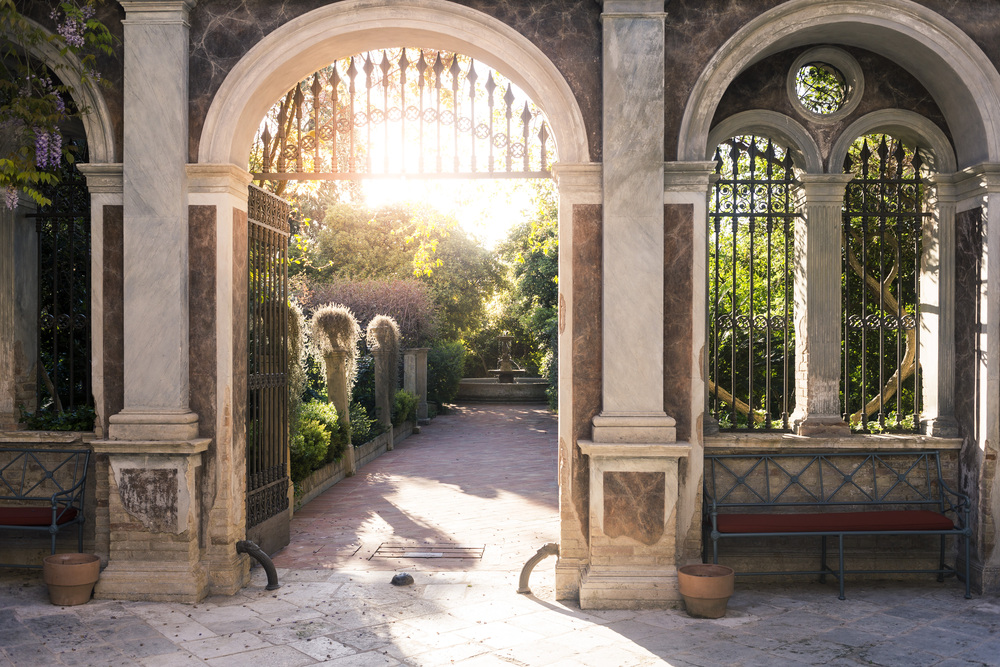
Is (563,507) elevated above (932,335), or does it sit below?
below

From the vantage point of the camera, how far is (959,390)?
5.89m

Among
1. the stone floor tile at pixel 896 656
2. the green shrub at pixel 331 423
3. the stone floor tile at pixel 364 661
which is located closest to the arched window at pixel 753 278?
A: the stone floor tile at pixel 896 656

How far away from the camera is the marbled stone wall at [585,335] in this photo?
545 cm

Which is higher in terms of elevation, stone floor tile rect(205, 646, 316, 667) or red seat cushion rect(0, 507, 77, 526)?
red seat cushion rect(0, 507, 77, 526)

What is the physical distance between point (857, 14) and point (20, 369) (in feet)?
23.0

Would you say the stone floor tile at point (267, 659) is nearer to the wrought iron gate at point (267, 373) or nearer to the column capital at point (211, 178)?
the wrought iron gate at point (267, 373)

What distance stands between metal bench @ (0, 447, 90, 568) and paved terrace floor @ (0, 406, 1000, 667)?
1.78 ft

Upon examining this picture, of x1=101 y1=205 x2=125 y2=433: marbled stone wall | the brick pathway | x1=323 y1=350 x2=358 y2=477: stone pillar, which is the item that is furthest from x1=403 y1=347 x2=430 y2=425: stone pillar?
x1=101 y1=205 x2=125 y2=433: marbled stone wall

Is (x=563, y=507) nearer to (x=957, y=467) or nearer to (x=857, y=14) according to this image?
(x=957, y=467)

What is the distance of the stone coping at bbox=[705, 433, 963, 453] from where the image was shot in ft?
18.9

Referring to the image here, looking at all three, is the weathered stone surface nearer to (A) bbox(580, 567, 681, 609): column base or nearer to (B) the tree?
(A) bbox(580, 567, 681, 609): column base

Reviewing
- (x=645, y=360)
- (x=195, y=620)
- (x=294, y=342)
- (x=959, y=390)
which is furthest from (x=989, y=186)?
(x=294, y=342)

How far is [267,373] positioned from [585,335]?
9.30ft

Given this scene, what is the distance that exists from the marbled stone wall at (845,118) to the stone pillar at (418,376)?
12.8m
